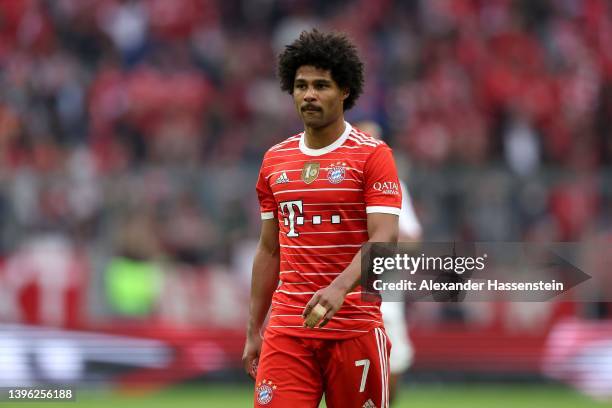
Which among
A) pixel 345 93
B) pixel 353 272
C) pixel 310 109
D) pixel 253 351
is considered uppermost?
pixel 345 93

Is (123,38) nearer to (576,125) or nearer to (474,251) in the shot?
(576,125)

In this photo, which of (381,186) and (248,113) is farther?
(248,113)

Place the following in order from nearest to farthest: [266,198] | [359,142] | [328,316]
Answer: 1. [328,316]
2. [359,142]
3. [266,198]

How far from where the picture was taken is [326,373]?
5.63 meters

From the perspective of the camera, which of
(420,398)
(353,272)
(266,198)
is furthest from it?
(420,398)

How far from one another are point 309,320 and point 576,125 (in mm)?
10107

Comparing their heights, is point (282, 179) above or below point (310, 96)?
below

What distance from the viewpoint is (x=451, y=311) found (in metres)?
12.5

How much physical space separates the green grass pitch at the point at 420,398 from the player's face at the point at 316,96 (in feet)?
18.7

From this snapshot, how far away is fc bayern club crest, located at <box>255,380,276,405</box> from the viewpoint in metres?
5.54

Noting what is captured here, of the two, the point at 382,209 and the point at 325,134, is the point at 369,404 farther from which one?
the point at 325,134

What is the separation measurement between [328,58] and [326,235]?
2.65ft

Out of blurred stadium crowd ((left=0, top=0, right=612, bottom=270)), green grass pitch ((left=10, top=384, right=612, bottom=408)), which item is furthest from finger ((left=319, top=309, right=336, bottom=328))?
blurred stadium crowd ((left=0, top=0, right=612, bottom=270))

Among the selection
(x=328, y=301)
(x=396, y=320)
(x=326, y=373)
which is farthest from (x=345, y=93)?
(x=396, y=320)
